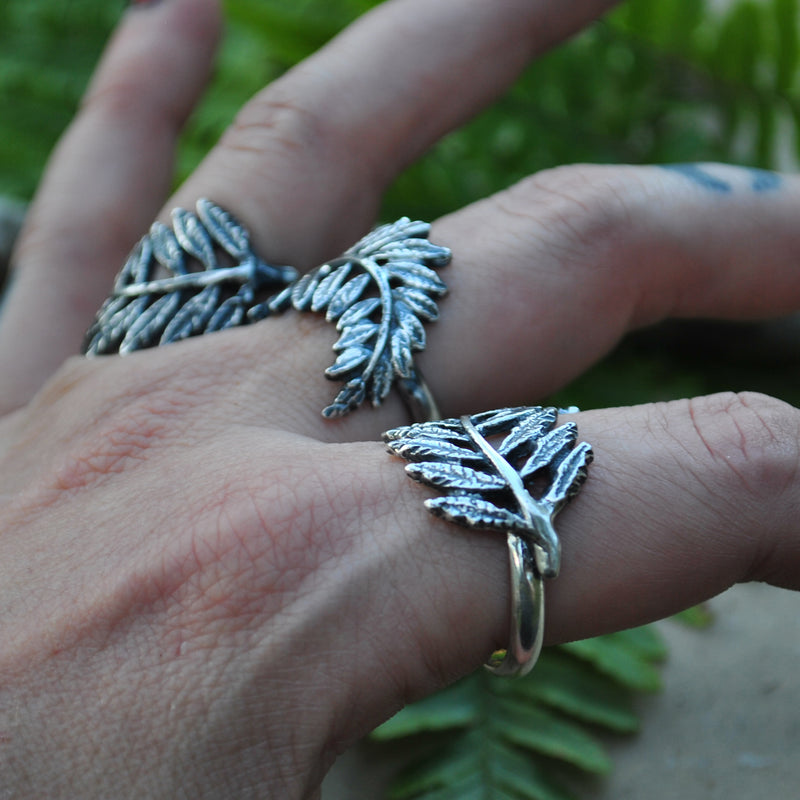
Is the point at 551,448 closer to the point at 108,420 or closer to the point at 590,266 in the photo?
the point at 590,266

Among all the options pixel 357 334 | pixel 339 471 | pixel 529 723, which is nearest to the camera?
pixel 339 471

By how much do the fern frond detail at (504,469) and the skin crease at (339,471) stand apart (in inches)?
1.6

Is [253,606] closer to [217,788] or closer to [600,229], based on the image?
[217,788]

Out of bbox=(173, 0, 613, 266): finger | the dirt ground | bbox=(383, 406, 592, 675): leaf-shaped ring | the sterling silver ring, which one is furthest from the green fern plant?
bbox=(173, 0, 613, 266): finger

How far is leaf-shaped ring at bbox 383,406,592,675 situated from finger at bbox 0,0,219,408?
3.88 ft

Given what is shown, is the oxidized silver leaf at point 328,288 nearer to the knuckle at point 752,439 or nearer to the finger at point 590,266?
the finger at point 590,266

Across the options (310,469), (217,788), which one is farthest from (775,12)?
Result: (217,788)

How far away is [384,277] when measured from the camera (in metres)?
1.35

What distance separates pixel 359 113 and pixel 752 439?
103 cm

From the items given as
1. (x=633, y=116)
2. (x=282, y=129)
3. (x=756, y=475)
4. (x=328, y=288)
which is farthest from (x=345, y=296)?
(x=633, y=116)

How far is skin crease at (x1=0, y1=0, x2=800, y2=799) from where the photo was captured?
102cm

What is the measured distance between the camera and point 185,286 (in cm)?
148

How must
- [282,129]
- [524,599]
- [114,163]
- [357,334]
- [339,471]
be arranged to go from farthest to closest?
1. [114,163]
2. [282,129]
3. [357,334]
4. [339,471]
5. [524,599]

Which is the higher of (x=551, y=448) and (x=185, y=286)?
(x=185, y=286)
